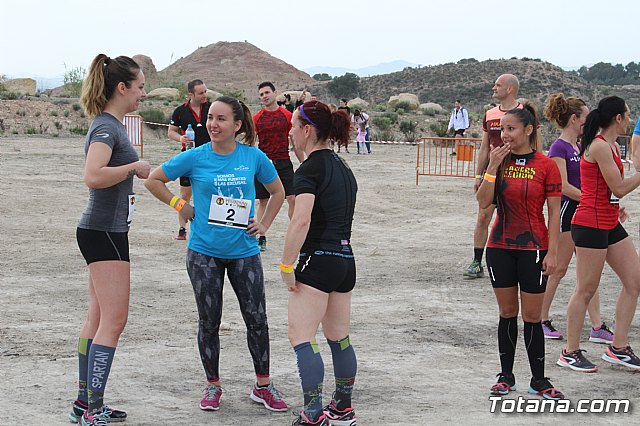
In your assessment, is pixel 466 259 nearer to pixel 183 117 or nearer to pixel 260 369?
pixel 183 117

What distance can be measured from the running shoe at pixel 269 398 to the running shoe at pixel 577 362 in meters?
2.33

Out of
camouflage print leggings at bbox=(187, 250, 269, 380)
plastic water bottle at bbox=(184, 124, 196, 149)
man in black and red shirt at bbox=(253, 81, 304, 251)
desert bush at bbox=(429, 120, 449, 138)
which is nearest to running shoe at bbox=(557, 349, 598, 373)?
camouflage print leggings at bbox=(187, 250, 269, 380)

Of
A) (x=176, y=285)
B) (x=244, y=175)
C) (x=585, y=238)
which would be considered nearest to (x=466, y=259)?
(x=176, y=285)

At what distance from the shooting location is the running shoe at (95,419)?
5.09 metres

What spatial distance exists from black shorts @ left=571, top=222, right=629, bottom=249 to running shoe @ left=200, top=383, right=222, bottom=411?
2982mm

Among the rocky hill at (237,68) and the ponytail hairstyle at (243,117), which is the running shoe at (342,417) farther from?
the rocky hill at (237,68)

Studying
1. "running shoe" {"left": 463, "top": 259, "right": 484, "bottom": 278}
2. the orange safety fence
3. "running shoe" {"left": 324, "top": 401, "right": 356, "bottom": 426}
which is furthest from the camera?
the orange safety fence

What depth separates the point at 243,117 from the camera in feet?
18.5

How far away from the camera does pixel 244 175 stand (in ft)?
18.1

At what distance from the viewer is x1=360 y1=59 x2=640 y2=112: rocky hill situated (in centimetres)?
7794

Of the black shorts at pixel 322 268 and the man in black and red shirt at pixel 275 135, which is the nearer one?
the black shorts at pixel 322 268

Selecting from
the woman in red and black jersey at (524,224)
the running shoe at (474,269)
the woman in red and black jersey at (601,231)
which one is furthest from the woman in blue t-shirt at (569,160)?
the running shoe at (474,269)

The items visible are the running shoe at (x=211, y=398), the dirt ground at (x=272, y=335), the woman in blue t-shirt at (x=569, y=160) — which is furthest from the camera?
the woman in blue t-shirt at (x=569, y=160)

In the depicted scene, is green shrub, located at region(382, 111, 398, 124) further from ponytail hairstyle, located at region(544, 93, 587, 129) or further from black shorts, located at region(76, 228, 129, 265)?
black shorts, located at region(76, 228, 129, 265)
